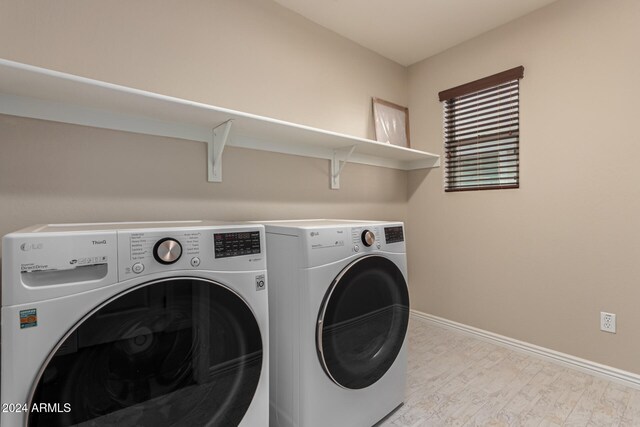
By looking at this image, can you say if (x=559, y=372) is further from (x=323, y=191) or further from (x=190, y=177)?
(x=190, y=177)

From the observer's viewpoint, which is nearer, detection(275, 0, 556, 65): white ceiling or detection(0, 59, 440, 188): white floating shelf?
detection(0, 59, 440, 188): white floating shelf

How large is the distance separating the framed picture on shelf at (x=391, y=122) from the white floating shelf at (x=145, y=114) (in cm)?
49

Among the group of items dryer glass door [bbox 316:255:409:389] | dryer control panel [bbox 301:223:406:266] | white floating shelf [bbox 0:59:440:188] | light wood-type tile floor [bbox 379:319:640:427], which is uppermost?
white floating shelf [bbox 0:59:440:188]

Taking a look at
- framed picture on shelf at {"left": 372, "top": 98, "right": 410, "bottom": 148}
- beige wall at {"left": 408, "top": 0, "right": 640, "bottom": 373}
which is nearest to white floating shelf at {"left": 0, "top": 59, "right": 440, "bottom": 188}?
framed picture on shelf at {"left": 372, "top": 98, "right": 410, "bottom": 148}

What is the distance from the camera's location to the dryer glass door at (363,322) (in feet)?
4.06

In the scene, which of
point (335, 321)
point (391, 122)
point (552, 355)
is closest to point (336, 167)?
point (391, 122)

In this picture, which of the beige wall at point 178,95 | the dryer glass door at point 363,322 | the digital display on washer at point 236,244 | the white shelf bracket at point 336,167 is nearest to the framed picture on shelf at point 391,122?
the beige wall at point 178,95

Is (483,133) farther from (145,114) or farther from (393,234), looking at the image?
(145,114)

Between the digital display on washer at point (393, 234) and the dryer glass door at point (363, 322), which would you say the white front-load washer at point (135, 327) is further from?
the digital display on washer at point (393, 234)

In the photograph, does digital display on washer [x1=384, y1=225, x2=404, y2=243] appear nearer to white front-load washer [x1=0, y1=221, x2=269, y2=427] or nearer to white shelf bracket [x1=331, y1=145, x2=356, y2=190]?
white front-load washer [x1=0, y1=221, x2=269, y2=427]

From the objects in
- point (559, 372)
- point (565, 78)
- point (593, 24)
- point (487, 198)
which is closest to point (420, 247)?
point (487, 198)

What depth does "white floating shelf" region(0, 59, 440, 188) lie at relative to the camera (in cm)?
110

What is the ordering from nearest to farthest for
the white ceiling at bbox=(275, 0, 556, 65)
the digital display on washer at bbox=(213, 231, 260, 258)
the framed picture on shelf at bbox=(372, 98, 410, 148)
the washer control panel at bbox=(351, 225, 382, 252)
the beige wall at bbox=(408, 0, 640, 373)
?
the digital display on washer at bbox=(213, 231, 260, 258)
the washer control panel at bbox=(351, 225, 382, 252)
the beige wall at bbox=(408, 0, 640, 373)
the white ceiling at bbox=(275, 0, 556, 65)
the framed picture on shelf at bbox=(372, 98, 410, 148)

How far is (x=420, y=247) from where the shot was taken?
274 cm
